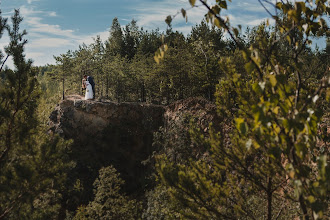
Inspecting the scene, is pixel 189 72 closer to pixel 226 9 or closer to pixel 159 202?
pixel 159 202

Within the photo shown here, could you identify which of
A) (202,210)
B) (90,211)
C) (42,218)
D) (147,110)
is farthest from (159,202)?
(147,110)

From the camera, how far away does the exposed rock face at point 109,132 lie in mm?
22172

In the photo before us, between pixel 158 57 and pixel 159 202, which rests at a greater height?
pixel 158 57

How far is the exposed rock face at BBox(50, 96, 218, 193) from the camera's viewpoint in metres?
22.2

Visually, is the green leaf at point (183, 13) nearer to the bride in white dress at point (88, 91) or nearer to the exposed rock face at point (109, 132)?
the exposed rock face at point (109, 132)

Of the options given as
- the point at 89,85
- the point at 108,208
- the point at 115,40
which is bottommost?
the point at 108,208

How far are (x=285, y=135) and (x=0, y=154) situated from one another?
6781 millimetres

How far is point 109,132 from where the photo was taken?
76.0 ft

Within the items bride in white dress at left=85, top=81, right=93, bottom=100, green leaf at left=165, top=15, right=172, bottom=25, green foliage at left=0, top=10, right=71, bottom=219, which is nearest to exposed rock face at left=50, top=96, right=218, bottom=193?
bride in white dress at left=85, top=81, right=93, bottom=100

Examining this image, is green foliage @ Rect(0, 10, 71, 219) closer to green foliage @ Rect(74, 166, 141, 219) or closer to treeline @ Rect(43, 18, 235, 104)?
green foliage @ Rect(74, 166, 141, 219)

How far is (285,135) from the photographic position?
2.28 metres

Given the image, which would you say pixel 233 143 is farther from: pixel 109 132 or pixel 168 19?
pixel 109 132

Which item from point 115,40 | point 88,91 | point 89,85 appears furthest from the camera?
point 115,40

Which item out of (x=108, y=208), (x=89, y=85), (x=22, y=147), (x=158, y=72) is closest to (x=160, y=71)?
(x=158, y=72)
